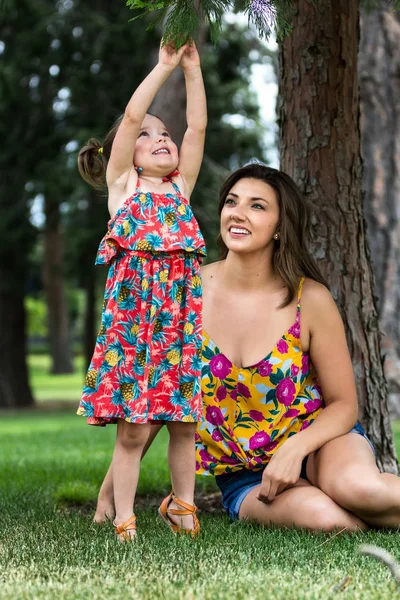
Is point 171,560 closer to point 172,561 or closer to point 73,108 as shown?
point 172,561

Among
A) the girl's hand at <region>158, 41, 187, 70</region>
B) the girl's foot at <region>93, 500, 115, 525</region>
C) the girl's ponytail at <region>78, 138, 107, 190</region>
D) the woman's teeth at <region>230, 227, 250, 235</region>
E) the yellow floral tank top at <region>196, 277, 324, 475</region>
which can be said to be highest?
the girl's hand at <region>158, 41, 187, 70</region>

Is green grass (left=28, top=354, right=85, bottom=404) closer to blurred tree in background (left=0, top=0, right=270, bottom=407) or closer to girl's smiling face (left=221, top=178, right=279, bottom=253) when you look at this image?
blurred tree in background (left=0, top=0, right=270, bottom=407)

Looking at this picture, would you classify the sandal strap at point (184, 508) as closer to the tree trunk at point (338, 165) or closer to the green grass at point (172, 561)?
the green grass at point (172, 561)

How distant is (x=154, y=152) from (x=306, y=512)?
145 centimetres

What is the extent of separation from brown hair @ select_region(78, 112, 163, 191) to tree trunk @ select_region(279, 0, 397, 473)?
105cm

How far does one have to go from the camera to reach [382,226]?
30.0 feet

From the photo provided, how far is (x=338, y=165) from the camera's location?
4.06m

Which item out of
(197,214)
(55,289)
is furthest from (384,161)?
(55,289)

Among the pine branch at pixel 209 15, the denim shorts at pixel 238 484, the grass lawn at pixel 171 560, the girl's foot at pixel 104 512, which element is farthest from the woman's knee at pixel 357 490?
the pine branch at pixel 209 15

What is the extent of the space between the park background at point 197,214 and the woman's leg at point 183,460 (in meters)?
0.14

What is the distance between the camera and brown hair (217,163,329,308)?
339 cm

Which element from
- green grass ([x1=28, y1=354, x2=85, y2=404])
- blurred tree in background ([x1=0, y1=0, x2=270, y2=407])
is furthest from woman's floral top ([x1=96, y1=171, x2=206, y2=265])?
green grass ([x1=28, y1=354, x2=85, y2=404])

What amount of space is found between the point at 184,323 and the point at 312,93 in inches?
63.3

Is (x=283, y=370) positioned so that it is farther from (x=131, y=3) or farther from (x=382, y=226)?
(x=382, y=226)
